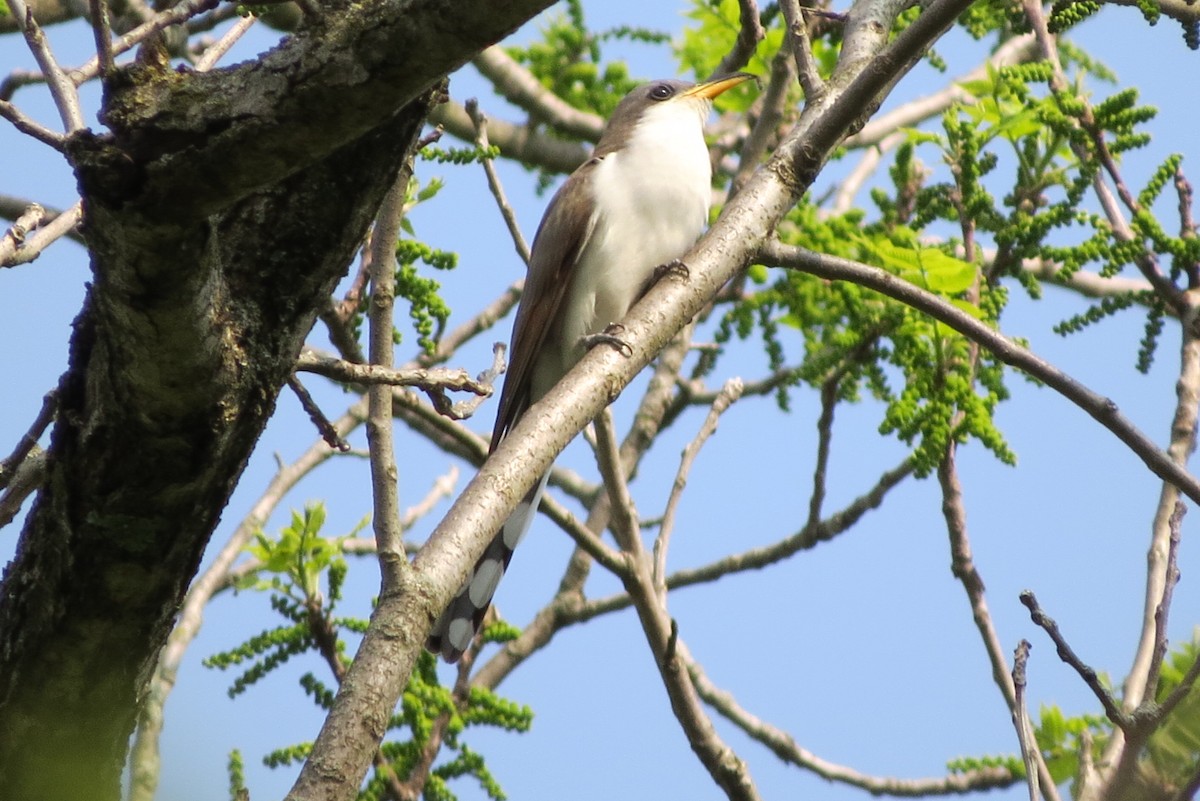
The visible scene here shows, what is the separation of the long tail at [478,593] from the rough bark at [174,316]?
1985mm

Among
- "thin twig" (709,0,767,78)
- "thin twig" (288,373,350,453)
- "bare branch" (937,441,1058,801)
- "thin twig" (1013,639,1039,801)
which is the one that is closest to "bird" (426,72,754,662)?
"thin twig" (709,0,767,78)

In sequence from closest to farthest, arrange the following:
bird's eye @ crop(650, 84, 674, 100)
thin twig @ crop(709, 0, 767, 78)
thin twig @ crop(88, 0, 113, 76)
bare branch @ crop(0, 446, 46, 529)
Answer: thin twig @ crop(88, 0, 113, 76) → bare branch @ crop(0, 446, 46, 529) → thin twig @ crop(709, 0, 767, 78) → bird's eye @ crop(650, 84, 674, 100)

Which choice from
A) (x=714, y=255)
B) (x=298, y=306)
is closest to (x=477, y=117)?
(x=714, y=255)

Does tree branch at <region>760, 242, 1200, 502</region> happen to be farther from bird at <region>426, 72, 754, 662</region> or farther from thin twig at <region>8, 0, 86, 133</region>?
bird at <region>426, 72, 754, 662</region>

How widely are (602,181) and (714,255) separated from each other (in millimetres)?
2314

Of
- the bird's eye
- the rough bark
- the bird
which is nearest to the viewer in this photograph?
the rough bark

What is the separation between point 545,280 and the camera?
5.36 m

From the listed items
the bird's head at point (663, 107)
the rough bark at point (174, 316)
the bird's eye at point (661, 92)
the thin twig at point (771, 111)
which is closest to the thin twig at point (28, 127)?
the rough bark at point (174, 316)

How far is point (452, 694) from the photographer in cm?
464

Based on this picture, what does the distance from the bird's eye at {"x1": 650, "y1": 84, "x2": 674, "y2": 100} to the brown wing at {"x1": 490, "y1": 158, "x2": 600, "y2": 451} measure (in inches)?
26.4

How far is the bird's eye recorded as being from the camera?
238 inches

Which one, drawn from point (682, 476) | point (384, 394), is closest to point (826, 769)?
point (682, 476)

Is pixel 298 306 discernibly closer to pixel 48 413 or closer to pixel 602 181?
pixel 48 413

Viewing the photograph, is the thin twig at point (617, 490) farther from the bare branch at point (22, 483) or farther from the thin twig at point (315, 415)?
the bare branch at point (22, 483)
